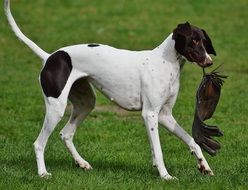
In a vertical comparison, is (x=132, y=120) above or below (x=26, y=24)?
above

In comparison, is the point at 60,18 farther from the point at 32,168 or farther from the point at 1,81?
the point at 32,168

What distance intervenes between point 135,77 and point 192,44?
2.32 ft

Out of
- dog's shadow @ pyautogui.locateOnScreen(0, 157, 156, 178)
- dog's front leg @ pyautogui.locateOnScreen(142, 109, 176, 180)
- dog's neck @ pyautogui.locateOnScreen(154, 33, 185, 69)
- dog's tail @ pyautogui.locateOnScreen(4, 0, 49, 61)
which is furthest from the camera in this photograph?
dog's tail @ pyautogui.locateOnScreen(4, 0, 49, 61)

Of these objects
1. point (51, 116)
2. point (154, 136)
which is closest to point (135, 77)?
point (154, 136)

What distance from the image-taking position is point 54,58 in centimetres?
816

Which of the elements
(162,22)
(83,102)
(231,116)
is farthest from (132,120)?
(162,22)

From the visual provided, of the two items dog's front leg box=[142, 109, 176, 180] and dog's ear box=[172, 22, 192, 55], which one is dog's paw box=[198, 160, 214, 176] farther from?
dog's ear box=[172, 22, 192, 55]

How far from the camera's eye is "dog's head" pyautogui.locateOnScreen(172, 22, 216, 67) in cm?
776

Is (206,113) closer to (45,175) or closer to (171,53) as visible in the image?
(171,53)

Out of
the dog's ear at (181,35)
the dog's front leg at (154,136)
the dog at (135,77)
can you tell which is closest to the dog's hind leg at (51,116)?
the dog at (135,77)

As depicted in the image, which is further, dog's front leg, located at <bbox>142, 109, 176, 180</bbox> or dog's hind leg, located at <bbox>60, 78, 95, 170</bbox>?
dog's hind leg, located at <bbox>60, 78, 95, 170</bbox>

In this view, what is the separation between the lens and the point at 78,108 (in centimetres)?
875

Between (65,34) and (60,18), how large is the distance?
7.10ft

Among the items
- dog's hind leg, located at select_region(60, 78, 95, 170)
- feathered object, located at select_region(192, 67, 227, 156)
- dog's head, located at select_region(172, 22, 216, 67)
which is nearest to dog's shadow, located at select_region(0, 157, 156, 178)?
dog's hind leg, located at select_region(60, 78, 95, 170)
